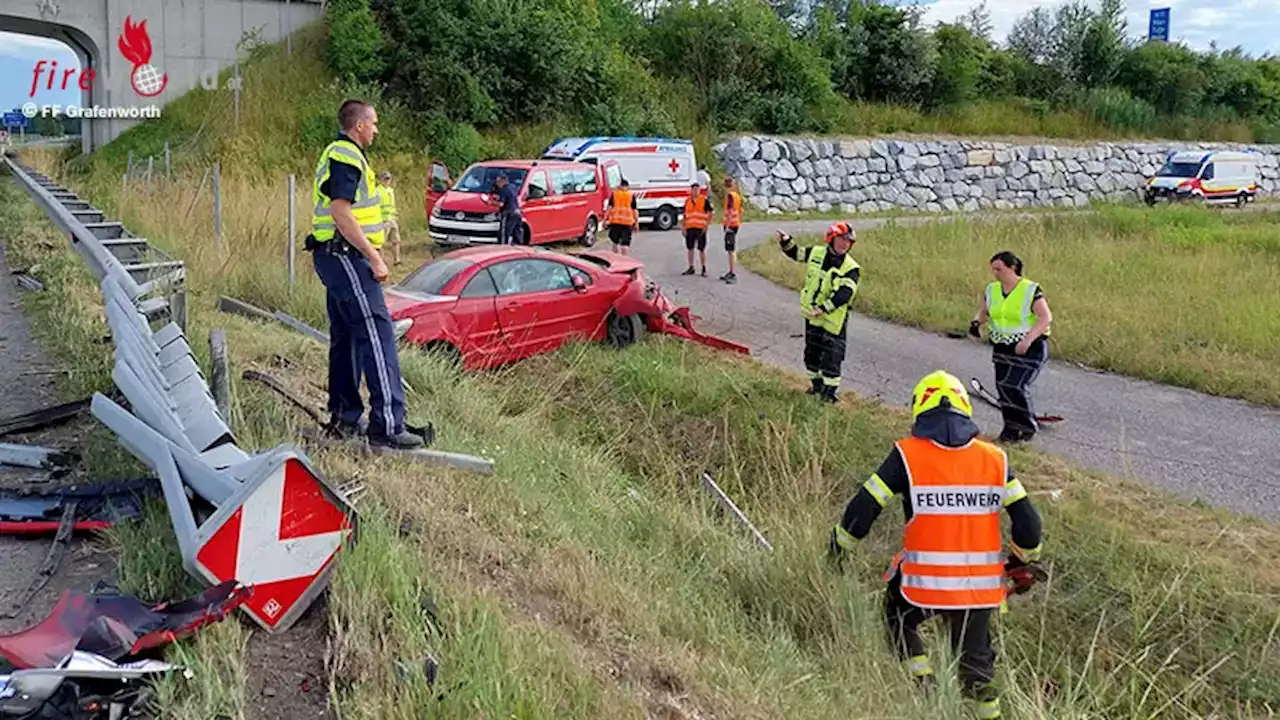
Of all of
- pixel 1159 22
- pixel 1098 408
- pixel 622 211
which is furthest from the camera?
pixel 1159 22

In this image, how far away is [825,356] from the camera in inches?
365

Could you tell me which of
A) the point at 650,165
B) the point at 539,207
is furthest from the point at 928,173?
the point at 539,207

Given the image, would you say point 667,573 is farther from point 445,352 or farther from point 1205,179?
point 1205,179

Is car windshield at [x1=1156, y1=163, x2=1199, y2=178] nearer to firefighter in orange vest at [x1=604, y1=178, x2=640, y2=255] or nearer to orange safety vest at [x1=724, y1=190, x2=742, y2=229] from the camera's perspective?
orange safety vest at [x1=724, y1=190, x2=742, y2=229]

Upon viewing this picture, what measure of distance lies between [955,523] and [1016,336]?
4465 mm

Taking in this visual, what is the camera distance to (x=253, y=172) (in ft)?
78.1

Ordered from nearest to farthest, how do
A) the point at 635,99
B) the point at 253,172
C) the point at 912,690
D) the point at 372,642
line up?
the point at 372,642 < the point at 912,690 < the point at 253,172 < the point at 635,99

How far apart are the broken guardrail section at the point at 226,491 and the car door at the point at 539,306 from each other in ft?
17.9

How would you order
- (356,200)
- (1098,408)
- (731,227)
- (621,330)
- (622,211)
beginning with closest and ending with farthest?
(356,200), (1098,408), (621,330), (731,227), (622,211)

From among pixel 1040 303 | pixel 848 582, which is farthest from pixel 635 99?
pixel 848 582

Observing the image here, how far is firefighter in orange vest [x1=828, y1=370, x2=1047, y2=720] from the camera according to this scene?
4.32 meters

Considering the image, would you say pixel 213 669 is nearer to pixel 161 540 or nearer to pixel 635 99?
pixel 161 540

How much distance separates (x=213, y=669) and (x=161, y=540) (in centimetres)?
94

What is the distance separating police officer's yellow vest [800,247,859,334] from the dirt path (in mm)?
5929
